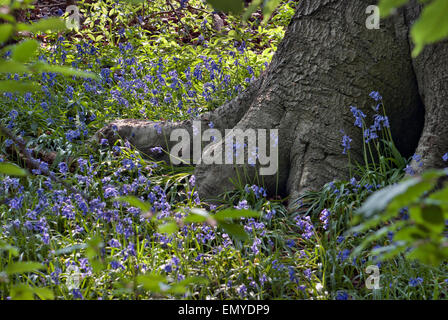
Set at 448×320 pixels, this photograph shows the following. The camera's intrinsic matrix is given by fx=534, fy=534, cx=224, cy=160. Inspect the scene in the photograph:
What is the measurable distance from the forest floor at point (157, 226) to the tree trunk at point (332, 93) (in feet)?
0.57

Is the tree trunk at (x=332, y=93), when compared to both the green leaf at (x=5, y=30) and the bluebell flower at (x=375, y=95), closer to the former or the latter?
the bluebell flower at (x=375, y=95)

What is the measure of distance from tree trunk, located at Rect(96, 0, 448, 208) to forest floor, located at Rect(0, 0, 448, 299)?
0.17m

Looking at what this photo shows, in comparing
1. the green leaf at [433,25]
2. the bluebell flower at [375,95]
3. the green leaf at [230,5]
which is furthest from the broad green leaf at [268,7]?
the bluebell flower at [375,95]

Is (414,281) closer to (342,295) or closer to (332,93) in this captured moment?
(342,295)

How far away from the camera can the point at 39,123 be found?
16.3ft

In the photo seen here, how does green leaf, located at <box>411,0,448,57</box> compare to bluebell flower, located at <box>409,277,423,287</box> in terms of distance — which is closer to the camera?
green leaf, located at <box>411,0,448,57</box>

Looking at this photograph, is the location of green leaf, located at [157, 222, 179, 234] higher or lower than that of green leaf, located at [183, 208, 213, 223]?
lower

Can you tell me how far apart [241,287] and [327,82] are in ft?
5.47

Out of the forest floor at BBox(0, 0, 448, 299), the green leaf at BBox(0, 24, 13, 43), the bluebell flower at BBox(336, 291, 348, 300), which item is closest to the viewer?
the green leaf at BBox(0, 24, 13, 43)

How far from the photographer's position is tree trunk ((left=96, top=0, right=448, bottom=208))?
11.6ft

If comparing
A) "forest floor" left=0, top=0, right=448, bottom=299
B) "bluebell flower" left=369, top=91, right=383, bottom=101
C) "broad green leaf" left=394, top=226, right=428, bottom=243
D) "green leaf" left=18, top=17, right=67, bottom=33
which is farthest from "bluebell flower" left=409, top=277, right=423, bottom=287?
"green leaf" left=18, top=17, right=67, bottom=33

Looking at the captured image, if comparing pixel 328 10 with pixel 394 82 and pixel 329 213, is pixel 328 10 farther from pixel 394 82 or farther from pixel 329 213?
pixel 329 213

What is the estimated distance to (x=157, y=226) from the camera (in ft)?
9.60

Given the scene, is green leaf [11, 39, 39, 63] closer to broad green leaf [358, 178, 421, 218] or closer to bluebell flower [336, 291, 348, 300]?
broad green leaf [358, 178, 421, 218]
